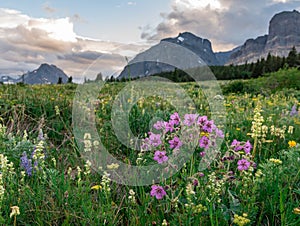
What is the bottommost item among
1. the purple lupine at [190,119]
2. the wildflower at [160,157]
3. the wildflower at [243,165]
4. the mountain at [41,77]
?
the wildflower at [243,165]

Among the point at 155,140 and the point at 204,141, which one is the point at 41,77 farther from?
the point at 204,141

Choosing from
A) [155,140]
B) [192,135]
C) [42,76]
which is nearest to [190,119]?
[192,135]

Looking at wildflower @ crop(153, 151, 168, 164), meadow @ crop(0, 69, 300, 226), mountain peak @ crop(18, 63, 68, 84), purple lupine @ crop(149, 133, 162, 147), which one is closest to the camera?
meadow @ crop(0, 69, 300, 226)

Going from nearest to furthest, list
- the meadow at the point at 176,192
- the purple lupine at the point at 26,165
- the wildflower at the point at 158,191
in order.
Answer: the meadow at the point at 176,192
the wildflower at the point at 158,191
the purple lupine at the point at 26,165

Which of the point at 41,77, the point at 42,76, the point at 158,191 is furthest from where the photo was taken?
the point at 42,76

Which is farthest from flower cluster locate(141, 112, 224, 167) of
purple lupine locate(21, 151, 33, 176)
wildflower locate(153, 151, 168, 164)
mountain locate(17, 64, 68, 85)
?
mountain locate(17, 64, 68, 85)

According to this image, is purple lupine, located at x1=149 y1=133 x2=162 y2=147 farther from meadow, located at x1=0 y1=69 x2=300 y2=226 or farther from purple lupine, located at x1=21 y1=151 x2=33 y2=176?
purple lupine, located at x1=21 y1=151 x2=33 y2=176

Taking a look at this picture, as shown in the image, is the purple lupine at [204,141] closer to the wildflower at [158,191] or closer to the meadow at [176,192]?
the meadow at [176,192]

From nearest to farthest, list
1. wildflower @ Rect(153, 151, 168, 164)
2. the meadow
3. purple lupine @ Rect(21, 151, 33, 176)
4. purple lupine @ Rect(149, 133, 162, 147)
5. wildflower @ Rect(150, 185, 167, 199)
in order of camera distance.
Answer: the meadow → wildflower @ Rect(150, 185, 167, 199) → wildflower @ Rect(153, 151, 168, 164) → purple lupine @ Rect(149, 133, 162, 147) → purple lupine @ Rect(21, 151, 33, 176)

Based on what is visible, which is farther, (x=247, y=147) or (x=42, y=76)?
(x=42, y=76)

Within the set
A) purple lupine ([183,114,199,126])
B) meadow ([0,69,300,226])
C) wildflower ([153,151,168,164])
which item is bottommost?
meadow ([0,69,300,226])

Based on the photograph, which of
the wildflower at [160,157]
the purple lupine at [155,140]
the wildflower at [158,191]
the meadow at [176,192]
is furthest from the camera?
the purple lupine at [155,140]

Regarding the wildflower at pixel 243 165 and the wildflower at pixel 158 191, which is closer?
the wildflower at pixel 158 191

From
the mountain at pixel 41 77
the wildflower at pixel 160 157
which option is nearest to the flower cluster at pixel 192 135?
the wildflower at pixel 160 157
